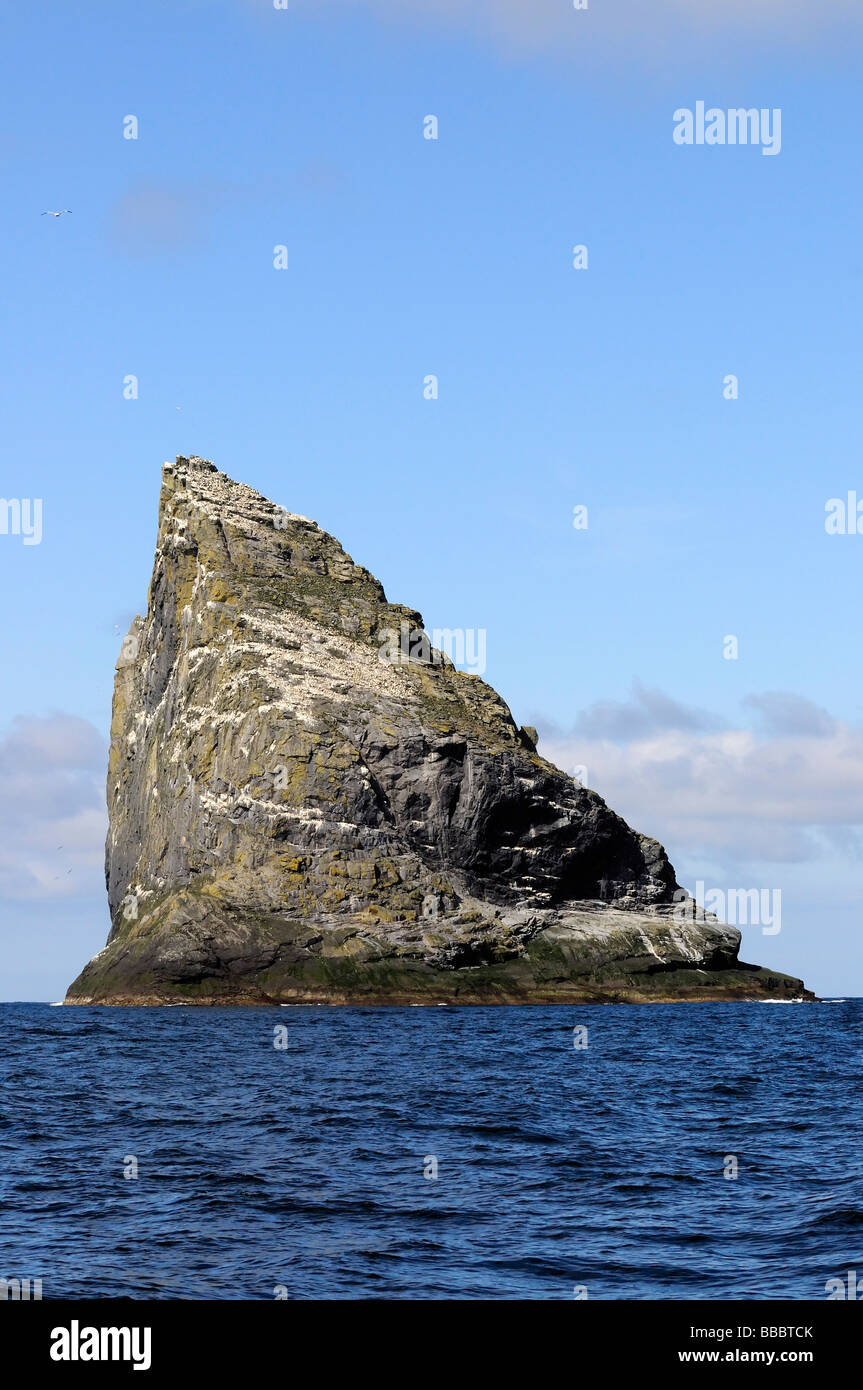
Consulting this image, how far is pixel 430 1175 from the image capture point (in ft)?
89.3

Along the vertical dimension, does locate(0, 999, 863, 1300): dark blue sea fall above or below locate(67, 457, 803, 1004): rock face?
below

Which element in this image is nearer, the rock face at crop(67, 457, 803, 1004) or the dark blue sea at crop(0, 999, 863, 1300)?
the dark blue sea at crop(0, 999, 863, 1300)

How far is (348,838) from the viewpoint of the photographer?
11500 centimetres

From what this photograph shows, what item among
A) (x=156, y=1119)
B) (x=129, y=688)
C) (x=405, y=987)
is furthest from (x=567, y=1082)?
(x=129, y=688)

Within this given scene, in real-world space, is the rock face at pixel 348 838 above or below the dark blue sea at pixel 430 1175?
above

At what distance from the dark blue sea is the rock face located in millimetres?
51104

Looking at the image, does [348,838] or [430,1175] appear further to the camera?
[348,838]

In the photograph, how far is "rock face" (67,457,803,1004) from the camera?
10800 centimetres

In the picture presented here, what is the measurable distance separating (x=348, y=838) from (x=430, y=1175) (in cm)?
8806

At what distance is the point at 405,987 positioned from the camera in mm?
105125

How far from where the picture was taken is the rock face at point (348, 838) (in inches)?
4252

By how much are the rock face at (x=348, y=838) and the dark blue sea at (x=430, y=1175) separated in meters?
51.1

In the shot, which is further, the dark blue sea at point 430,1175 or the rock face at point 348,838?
the rock face at point 348,838

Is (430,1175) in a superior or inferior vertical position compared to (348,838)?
inferior
